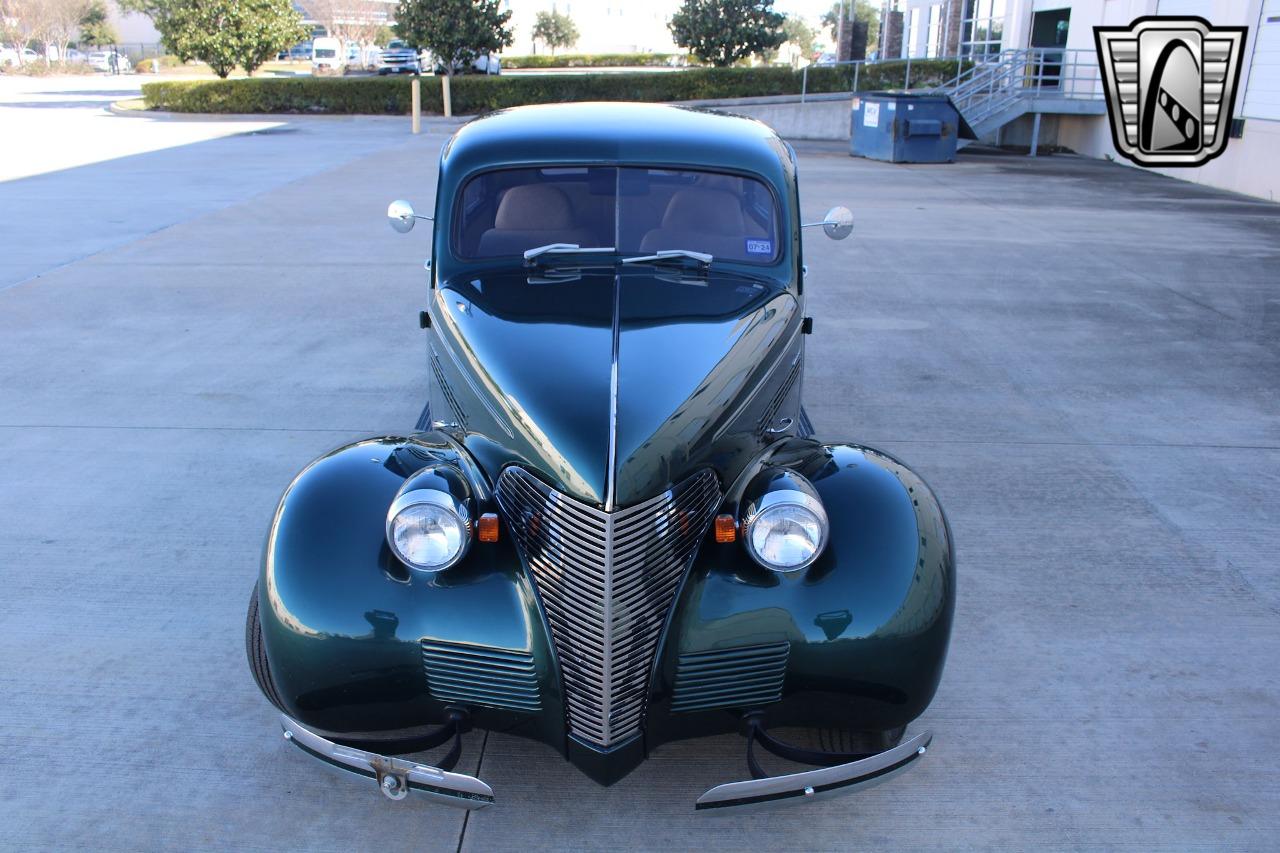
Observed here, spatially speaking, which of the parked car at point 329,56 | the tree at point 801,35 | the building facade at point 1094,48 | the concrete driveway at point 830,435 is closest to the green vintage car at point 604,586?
the concrete driveway at point 830,435

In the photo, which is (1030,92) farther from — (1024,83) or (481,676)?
(481,676)

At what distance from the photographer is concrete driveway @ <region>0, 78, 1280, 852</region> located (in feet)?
10.1

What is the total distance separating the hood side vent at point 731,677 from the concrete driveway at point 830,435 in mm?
469

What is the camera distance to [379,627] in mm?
2785

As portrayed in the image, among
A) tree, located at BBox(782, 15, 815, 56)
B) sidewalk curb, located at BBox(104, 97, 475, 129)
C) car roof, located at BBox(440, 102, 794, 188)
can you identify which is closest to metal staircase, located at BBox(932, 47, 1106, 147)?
sidewalk curb, located at BBox(104, 97, 475, 129)

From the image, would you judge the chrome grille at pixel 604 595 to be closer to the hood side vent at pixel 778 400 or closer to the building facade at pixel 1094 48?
the hood side vent at pixel 778 400

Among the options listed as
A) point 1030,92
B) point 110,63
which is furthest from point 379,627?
point 110,63

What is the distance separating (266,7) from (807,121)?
53.8ft

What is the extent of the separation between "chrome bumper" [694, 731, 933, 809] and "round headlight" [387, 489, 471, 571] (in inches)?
35.8

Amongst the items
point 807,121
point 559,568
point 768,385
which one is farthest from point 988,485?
point 807,121

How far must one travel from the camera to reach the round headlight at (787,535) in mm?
2830

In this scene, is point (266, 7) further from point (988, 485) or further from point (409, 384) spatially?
point (988, 485)

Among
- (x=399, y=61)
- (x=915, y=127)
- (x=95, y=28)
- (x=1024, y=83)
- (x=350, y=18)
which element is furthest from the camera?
(x=95, y=28)

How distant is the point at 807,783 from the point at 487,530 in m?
1.07
